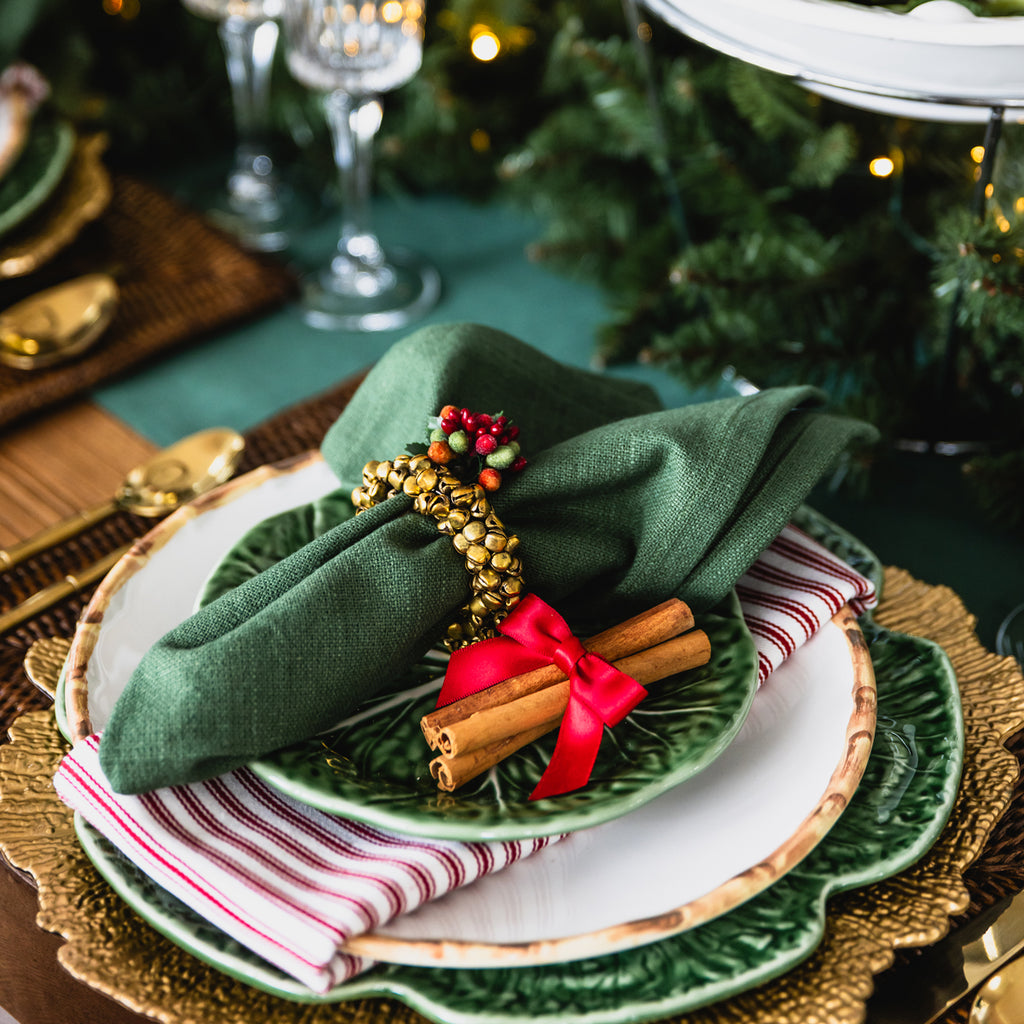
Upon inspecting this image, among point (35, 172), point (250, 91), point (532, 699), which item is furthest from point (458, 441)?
point (250, 91)

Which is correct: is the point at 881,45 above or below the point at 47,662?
above

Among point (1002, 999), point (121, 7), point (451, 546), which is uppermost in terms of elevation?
point (121, 7)

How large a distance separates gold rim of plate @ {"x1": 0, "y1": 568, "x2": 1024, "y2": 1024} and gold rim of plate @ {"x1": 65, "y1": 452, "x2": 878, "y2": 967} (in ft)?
0.11

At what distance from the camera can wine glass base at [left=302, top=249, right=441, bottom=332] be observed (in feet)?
3.02

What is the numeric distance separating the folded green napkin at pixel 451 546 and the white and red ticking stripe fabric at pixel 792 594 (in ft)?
0.12

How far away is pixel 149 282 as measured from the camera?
2.94 ft

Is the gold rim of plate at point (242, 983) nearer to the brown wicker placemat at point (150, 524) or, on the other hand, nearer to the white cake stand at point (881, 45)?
the brown wicker placemat at point (150, 524)

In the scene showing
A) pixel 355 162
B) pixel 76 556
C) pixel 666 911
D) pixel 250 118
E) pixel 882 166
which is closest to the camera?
pixel 666 911

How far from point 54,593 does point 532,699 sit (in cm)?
29

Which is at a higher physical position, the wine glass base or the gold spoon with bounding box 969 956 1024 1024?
the wine glass base

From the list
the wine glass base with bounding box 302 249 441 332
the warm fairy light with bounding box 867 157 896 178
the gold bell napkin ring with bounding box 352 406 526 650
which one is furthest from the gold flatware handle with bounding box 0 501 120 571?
the warm fairy light with bounding box 867 157 896 178

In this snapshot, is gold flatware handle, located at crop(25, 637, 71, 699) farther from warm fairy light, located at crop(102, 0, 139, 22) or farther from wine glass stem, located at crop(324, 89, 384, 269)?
warm fairy light, located at crop(102, 0, 139, 22)

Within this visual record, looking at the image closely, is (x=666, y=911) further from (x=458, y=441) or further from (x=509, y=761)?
(x=458, y=441)

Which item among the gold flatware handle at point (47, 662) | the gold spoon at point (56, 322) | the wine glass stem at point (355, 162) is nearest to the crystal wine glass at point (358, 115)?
the wine glass stem at point (355, 162)
